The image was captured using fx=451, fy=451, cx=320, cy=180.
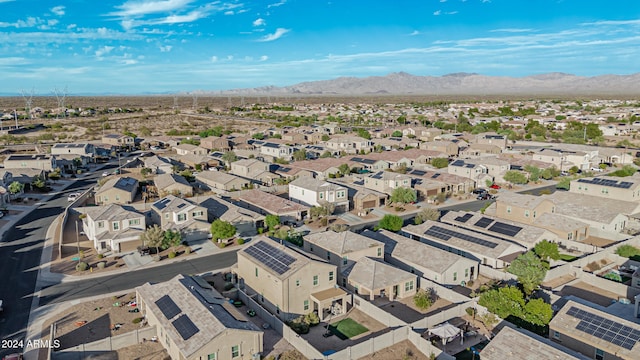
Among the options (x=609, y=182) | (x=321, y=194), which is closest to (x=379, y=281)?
(x=321, y=194)

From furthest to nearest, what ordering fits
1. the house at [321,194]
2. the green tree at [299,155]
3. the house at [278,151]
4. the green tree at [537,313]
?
the house at [278,151]
the green tree at [299,155]
the house at [321,194]
the green tree at [537,313]

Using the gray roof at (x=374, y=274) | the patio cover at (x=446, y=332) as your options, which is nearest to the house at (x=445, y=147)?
the gray roof at (x=374, y=274)

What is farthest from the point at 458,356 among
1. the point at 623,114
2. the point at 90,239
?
the point at 623,114

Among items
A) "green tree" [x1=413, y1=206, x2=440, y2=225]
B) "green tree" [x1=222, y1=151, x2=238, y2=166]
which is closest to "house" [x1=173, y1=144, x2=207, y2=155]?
"green tree" [x1=222, y1=151, x2=238, y2=166]

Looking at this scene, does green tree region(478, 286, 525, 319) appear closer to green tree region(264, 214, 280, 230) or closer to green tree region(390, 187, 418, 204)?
green tree region(264, 214, 280, 230)

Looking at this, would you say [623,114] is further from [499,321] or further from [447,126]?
[499,321]

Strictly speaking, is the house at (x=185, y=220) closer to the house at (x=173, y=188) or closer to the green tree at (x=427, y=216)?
the house at (x=173, y=188)

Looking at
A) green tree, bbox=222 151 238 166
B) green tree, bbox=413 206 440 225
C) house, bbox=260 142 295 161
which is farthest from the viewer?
house, bbox=260 142 295 161
